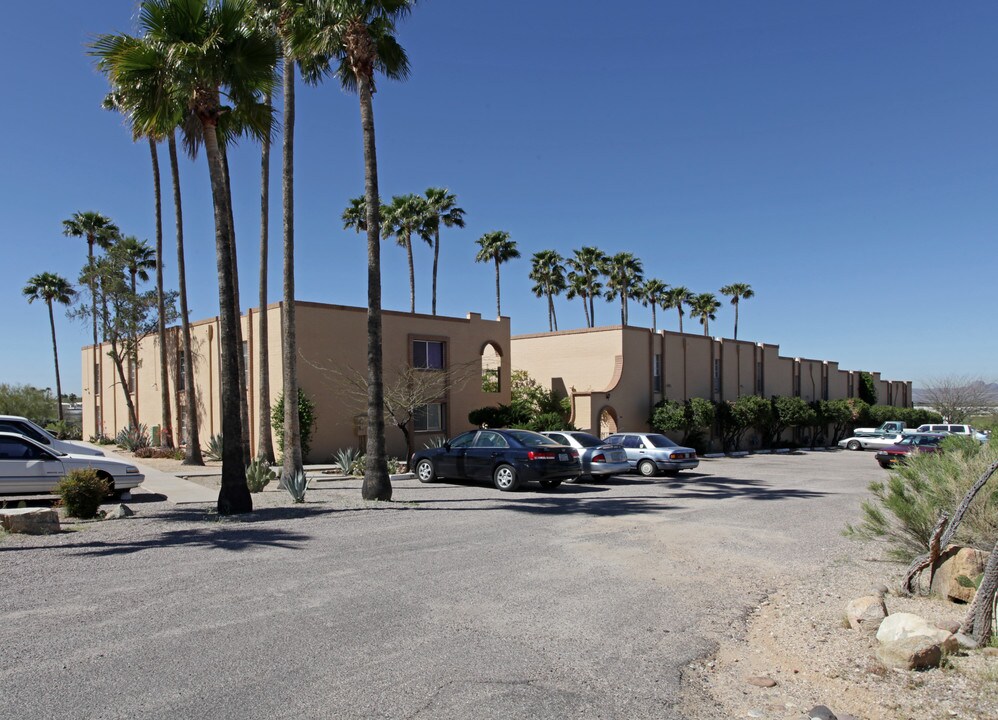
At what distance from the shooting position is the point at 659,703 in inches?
213

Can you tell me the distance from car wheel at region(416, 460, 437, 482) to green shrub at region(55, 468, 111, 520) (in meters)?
8.61

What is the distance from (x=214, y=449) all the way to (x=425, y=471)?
10.9 m

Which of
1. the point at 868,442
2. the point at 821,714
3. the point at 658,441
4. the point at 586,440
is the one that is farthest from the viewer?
the point at 868,442

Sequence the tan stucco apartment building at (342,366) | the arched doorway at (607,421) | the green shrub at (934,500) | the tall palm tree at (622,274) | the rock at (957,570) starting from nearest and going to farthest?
the rock at (957,570)
the green shrub at (934,500)
the tan stucco apartment building at (342,366)
the arched doorway at (607,421)
the tall palm tree at (622,274)

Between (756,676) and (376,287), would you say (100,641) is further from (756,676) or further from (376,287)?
(376,287)

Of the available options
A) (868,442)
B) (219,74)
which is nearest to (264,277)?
(219,74)

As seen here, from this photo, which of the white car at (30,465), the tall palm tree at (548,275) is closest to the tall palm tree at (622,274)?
the tall palm tree at (548,275)

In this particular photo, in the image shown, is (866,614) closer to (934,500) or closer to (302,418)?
(934,500)

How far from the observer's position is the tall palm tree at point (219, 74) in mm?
13203

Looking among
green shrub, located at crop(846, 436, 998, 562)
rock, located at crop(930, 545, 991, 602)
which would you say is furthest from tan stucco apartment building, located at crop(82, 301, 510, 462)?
rock, located at crop(930, 545, 991, 602)

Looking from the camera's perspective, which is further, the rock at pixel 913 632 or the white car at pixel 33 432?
the white car at pixel 33 432

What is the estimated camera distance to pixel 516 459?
1814 cm

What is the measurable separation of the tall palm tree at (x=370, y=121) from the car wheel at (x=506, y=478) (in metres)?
3.25

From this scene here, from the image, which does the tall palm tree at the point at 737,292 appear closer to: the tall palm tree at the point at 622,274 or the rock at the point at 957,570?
the tall palm tree at the point at 622,274
